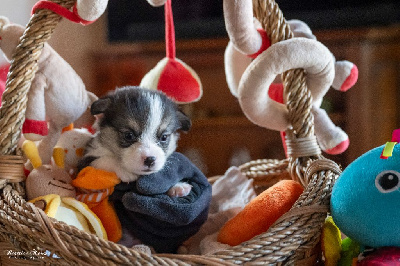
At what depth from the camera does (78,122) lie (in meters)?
1.03

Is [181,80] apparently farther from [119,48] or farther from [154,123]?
[119,48]

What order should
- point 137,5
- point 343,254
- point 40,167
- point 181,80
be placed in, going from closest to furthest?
point 343,254 → point 40,167 → point 181,80 → point 137,5

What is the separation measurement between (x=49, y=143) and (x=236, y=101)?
1.69m

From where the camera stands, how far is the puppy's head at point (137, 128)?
0.81 meters

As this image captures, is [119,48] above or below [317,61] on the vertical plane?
below

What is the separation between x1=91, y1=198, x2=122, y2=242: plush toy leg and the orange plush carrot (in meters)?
0.18

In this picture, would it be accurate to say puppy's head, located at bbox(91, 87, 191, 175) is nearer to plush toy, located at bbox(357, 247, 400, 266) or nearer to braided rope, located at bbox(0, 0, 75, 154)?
braided rope, located at bbox(0, 0, 75, 154)

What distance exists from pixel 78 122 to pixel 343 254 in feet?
2.05

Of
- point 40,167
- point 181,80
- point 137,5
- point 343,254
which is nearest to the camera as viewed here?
point 343,254

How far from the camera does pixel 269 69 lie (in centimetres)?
88

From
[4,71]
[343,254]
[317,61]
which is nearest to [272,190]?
[343,254]

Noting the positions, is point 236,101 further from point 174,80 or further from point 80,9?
point 80,9

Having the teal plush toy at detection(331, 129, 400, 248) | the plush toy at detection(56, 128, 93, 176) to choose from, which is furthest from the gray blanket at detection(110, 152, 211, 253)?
the teal plush toy at detection(331, 129, 400, 248)

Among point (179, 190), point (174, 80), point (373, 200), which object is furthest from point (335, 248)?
point (174, 80)
